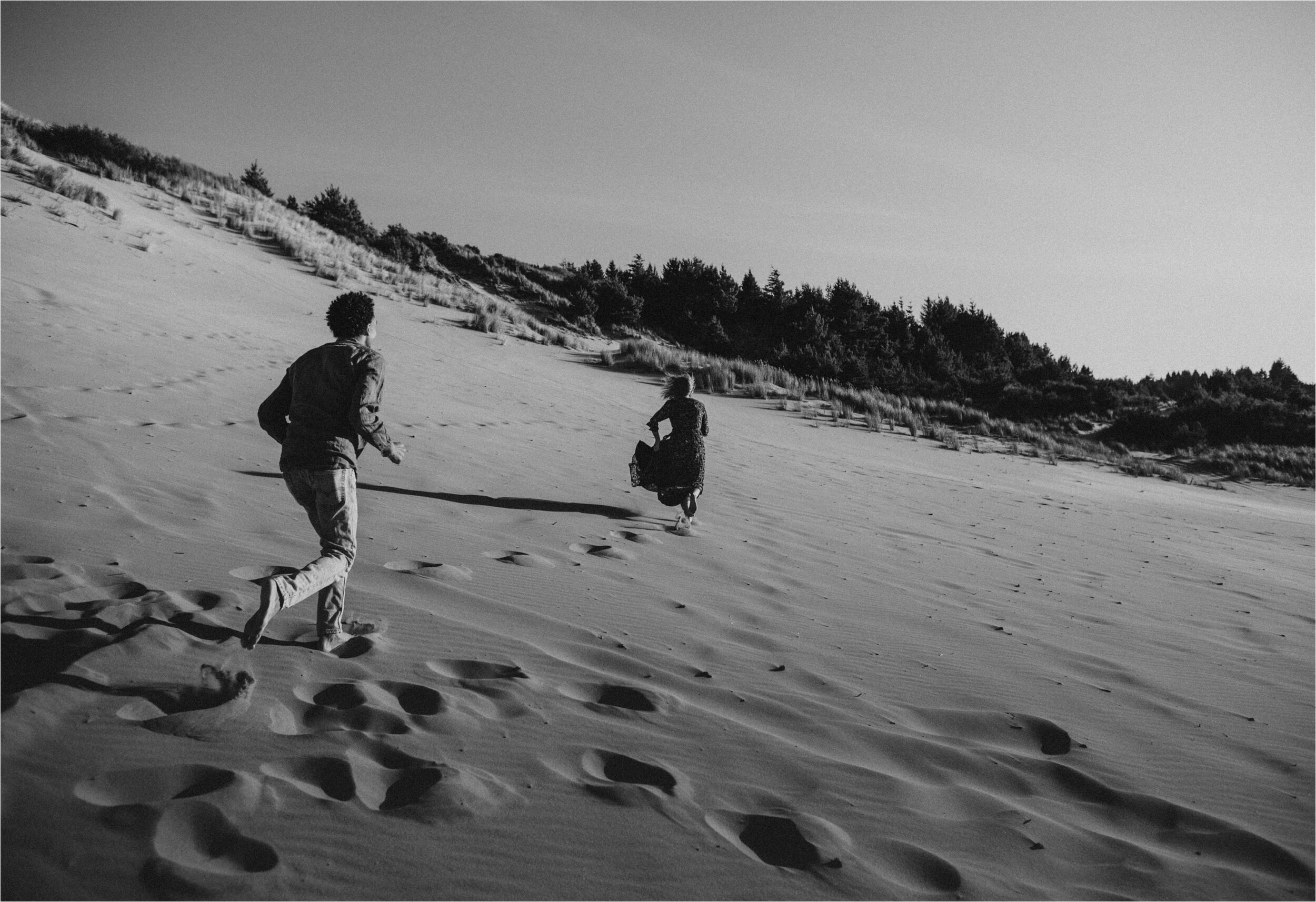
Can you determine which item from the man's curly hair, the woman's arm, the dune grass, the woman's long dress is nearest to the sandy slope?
the woman's long dress

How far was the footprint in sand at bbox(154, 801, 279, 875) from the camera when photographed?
6.26 ft

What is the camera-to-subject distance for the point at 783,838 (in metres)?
2.30

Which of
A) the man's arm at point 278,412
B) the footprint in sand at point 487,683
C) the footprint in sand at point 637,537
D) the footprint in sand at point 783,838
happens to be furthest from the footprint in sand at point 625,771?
the footprint in sand at point 637,537

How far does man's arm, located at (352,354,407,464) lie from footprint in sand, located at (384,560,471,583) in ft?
4.00

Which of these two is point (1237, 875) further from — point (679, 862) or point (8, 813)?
point (8, 813)

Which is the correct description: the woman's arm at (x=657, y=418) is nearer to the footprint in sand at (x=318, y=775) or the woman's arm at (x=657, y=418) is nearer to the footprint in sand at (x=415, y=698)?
the footprint in sand at (x=415, y=698)

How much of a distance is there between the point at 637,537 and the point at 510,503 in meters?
1.31

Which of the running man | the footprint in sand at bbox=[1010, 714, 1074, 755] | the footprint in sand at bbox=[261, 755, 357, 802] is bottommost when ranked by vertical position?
the footprint in sand at bbox=[261, 755, 357, 802]

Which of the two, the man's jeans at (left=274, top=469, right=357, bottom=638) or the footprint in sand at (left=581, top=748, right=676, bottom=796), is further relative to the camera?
the man's jeans at (left=274, top=469, right=357, bottom=638)

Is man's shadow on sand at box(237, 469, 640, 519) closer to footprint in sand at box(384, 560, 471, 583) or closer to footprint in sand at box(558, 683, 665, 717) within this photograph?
footprint in sand at box(384, 560, 471, 583)

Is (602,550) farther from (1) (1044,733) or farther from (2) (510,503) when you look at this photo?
(1) (1044,733)

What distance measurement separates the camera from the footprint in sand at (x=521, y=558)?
4.73 metres

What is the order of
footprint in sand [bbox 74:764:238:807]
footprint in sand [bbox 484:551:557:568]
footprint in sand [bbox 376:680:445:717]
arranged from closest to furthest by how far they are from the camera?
footprint in sand [bbox 74:764:238:807], footprint in sand [bbox 376:680:445:717], footprint in sand [bbox 484:551:557:568]

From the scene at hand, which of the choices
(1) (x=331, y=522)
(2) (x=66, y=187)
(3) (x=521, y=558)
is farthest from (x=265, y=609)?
(2) (x=66, y=187)
